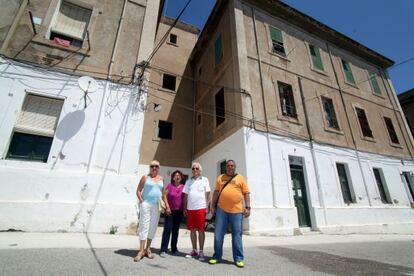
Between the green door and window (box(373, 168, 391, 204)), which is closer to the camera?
the green door

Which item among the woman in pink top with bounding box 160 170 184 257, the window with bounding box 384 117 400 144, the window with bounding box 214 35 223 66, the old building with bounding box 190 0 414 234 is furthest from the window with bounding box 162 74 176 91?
the window with bounding box 384 117 400 144

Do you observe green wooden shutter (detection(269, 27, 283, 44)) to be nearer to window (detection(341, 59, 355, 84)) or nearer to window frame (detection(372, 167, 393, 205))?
window (detection(341, 59, 355, 84))

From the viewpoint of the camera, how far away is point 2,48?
242 inches

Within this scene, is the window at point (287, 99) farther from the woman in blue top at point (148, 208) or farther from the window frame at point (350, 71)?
the woman in blue top at point (148, 208)

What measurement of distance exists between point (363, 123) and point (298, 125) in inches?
234

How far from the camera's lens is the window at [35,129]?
5742 millimetres

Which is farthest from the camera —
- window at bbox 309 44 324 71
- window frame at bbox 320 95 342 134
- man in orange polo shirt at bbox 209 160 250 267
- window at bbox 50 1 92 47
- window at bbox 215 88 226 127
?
window at bbox 309 44 324 71

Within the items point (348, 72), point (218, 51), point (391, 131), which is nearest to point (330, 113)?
point (348, 72)

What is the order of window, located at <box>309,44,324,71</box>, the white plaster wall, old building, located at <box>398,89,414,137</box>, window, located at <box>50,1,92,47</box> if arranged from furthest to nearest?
old building, located at <box>398,89,414,137</box> → window, located at <box>309,44,324,71</box> → window, located at <box>50,1,92,47</box> → the white plaster wall

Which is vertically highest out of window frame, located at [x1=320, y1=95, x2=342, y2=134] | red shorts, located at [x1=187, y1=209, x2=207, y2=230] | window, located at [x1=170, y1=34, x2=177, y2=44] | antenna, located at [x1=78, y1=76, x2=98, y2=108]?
window, located at [x1=170, y1=34, x2=177, y2=44]

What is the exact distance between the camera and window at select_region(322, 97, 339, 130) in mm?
11604

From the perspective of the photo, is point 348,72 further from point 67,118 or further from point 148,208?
point 67,118

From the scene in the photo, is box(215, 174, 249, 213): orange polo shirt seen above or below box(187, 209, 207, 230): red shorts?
above

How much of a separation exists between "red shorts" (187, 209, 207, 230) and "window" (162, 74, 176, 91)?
39.3 ft
